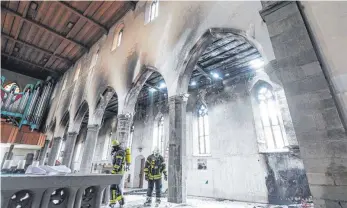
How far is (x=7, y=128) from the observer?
11.9 m

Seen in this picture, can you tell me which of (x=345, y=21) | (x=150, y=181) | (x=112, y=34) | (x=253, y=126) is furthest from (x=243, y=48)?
(x=112, y=34)

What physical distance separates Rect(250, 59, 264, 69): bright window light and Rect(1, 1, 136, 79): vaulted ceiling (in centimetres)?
716

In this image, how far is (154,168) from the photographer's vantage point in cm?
604

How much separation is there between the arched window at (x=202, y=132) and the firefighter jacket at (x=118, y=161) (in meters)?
6.30

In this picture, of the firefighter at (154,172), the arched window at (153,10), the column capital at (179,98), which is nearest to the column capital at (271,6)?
the column capital at (179,98)

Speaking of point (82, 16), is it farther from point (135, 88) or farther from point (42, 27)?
point (135, 88)

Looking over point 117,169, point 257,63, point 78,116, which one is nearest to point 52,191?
point 117,169

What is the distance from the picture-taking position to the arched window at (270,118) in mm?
8273

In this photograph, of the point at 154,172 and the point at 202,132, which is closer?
the point at 154,172

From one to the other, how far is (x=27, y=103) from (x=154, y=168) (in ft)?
45.4

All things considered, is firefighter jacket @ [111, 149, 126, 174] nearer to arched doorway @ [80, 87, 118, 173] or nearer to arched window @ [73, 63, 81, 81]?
arched doorway @ [80, 87, 118, 173]

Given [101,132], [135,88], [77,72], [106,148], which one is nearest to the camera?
[135,88]

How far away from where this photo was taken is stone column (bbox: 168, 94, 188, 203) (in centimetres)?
491

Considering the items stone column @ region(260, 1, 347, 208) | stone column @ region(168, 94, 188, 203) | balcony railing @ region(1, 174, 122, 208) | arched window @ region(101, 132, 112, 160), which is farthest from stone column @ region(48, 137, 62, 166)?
stone column @ region(260, 1, 347, 208)
